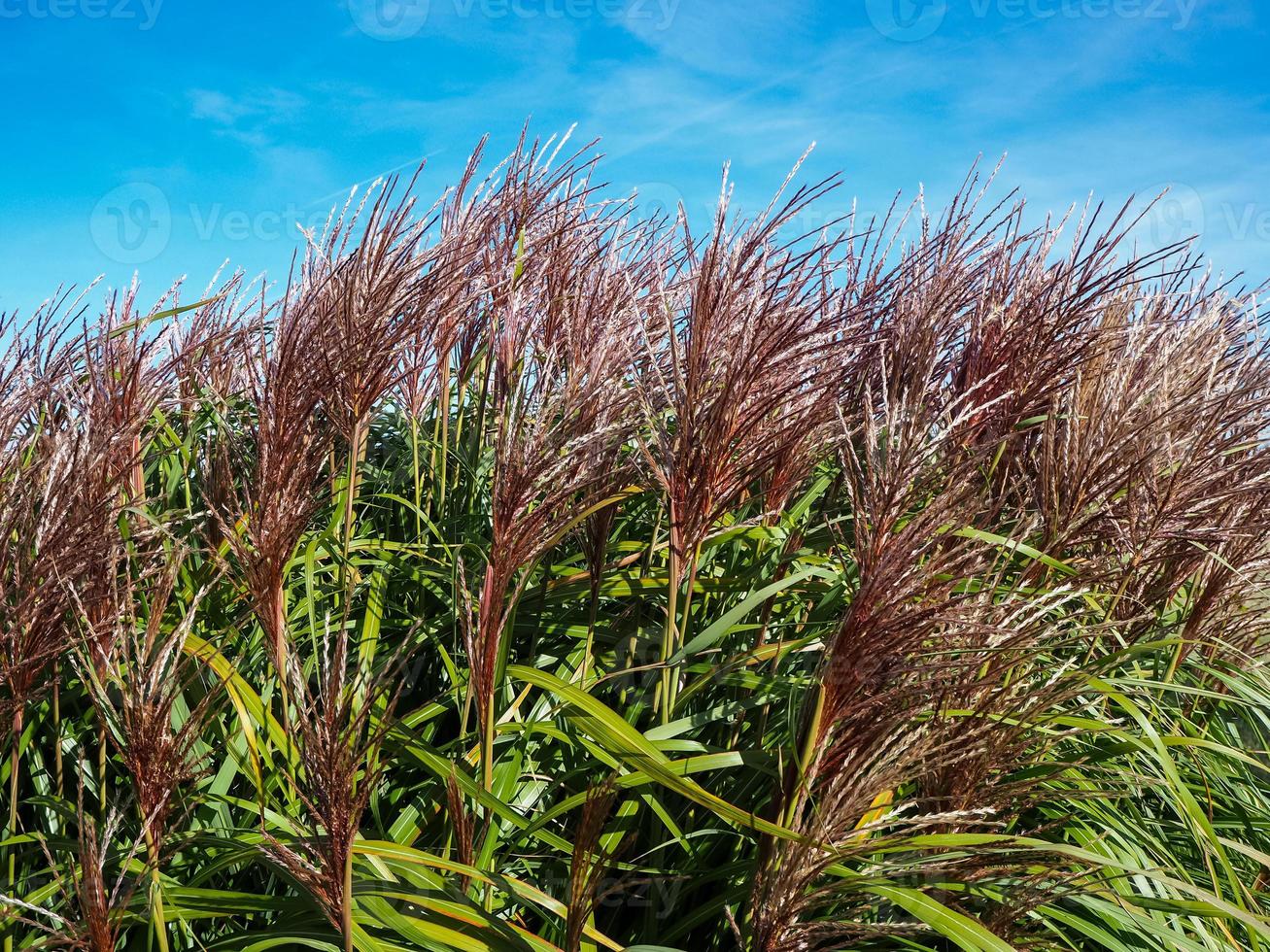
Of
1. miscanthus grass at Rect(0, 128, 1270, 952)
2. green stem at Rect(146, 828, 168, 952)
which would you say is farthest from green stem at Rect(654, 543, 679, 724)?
green stem at Rect(146, 828, 168, 952)

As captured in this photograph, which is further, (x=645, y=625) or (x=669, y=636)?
(x=645, y=625)

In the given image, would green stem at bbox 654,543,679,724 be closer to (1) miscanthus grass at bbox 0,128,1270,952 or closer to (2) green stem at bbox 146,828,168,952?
(1) miscanthus grass at bbox 0,128,1270,952

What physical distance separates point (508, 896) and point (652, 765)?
1.29ft

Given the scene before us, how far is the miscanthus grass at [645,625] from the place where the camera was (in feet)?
4.96

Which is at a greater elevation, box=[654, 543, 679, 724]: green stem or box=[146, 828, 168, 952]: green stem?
box=[654, 543, 679, 724]: green stem

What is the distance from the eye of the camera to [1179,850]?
229 cm

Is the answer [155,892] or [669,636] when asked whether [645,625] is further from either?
[155,892]

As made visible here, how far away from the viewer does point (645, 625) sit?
2426 millimetres

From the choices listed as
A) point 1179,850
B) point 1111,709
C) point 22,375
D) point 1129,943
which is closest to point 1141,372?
point 1111,709

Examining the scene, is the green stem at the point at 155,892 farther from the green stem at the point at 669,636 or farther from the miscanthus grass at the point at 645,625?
the green stem at the point at 669,636

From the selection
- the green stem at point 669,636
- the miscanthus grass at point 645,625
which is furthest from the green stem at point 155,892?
the green stem at point 669,636

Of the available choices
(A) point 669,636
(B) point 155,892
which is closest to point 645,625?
(A) point 669,636

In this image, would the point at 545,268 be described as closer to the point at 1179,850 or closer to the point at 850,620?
the point at 850,620

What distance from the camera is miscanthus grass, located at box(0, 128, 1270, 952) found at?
4.96 ft
